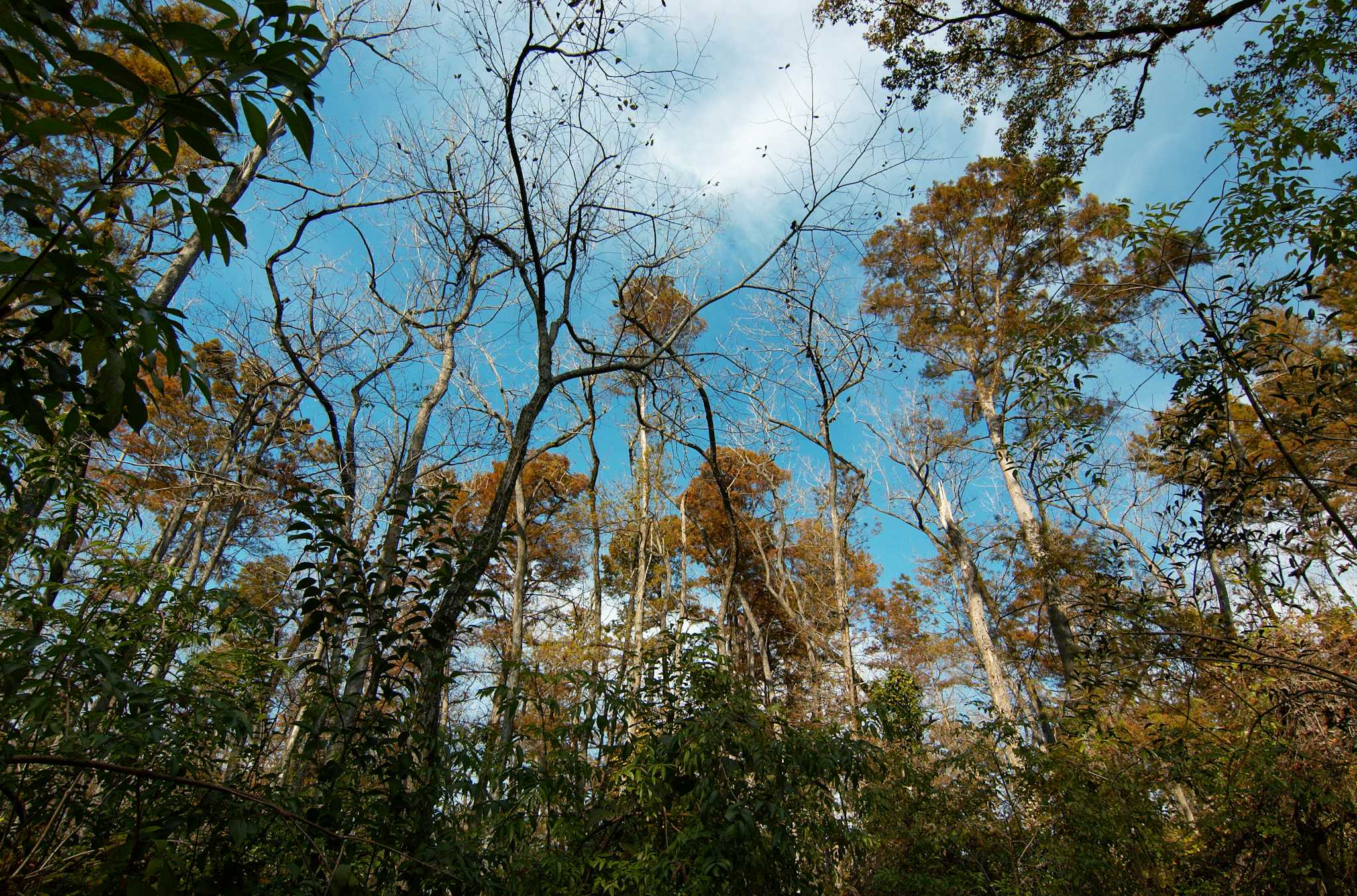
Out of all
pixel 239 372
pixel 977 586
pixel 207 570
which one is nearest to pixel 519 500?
pixel 239 372

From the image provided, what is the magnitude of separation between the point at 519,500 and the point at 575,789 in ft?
21.0

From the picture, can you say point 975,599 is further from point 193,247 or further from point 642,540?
point 193,247

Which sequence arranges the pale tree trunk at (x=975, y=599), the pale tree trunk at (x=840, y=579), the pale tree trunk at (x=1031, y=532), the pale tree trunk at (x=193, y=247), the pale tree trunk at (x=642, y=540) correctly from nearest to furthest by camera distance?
1. the pale tree trunk at (x=193, y=247)
2. the pale tree trunk at (x=840, y=579)
3. the pale tree trunk at (x=1031, y=532)
4. the pale tree trunk at (x=975, y=599)
5. the pale tree trunk at (x=642, y=540)

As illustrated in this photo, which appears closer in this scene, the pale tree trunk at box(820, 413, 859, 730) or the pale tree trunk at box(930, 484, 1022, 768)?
the pale tree trunk at box(820, 413, 859, 730)

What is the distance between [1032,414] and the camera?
4.09 metres

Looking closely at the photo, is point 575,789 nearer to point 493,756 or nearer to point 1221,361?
point 493,756

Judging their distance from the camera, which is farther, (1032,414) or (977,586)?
(977,586)

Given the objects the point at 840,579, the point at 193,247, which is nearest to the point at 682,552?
the point at 840,579

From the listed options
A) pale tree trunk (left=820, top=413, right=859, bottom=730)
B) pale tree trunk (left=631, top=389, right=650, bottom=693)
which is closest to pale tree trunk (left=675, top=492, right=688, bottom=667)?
pale tree trunk (left=631, top=389, right=650, bottom=693)

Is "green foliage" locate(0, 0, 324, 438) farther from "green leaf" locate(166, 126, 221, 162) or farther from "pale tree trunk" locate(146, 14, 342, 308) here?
"pale tree trunk" locate(146, 14, 342, 308)

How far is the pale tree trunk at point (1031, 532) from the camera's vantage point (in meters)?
7.60

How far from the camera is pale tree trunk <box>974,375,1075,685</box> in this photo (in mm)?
7598

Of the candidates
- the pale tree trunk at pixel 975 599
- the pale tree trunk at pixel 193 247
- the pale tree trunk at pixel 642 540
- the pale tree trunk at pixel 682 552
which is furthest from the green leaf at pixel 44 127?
the pale tree trunk at pixel 682 552

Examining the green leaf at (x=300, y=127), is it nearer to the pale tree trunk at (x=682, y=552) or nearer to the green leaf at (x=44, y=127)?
the green leaf at (x=44, y=127)
